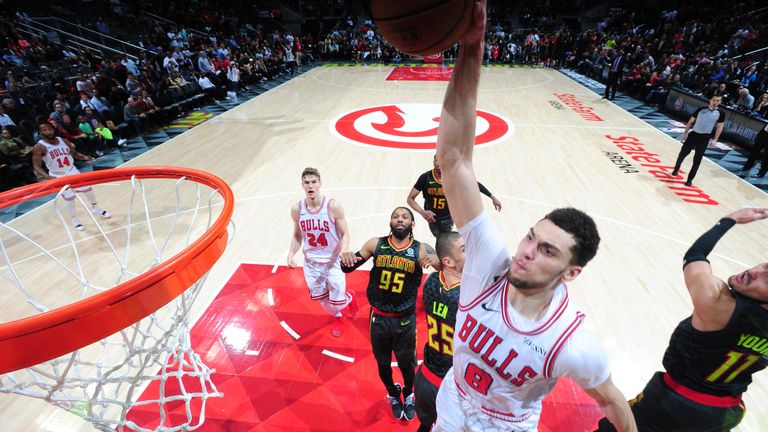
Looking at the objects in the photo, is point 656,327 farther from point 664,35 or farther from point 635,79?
point 664,35

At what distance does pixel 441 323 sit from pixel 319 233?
1.83 metres

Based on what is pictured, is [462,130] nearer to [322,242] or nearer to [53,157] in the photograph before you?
[322,242]

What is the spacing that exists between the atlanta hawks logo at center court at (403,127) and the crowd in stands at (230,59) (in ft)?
16.3

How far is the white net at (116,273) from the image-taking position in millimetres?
3139

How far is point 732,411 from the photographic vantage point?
7.52 ft

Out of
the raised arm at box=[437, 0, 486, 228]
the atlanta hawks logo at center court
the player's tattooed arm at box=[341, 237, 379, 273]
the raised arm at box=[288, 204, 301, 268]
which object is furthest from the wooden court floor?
the raised arm at box=[437, 0, 486, 228]

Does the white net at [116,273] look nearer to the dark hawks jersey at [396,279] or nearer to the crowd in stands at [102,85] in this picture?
the dark hawks jersey at [396,279]

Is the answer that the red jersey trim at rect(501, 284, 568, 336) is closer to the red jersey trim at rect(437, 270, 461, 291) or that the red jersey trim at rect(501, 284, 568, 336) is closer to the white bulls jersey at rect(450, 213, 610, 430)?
the white bulls jersey at rect(450, 213, 610, 430)

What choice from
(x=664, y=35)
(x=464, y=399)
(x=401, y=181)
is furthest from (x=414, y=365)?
(x=664, y=35)

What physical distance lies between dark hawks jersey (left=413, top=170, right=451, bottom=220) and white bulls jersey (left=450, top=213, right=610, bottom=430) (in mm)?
2763

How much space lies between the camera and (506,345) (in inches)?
59.5

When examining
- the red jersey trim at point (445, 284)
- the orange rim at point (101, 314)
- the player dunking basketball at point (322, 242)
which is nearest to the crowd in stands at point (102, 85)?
the player dunking basketball at point (322, 242)

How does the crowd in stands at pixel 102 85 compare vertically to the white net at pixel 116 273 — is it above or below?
above

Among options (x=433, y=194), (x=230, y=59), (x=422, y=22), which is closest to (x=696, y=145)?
(x=433, y=194)
